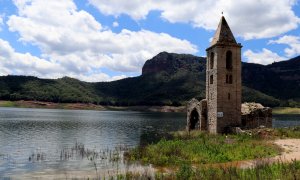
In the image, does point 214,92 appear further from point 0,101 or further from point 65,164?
point 0,101

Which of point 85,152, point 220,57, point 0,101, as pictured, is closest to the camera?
point 85,152

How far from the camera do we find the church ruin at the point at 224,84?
48.7m

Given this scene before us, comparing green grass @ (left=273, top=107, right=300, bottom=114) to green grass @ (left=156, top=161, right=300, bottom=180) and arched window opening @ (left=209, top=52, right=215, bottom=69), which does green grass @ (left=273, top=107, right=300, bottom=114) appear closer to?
arched window opening @ (left=209, top=52, right=215, bottom=69)

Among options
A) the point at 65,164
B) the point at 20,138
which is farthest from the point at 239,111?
the point at 20,138

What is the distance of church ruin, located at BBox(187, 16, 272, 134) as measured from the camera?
4866 centimetres

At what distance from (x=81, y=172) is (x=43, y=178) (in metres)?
3.07

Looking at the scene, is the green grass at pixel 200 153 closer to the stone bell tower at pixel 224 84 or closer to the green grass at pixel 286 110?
the stone bell tower at pixel 224 84

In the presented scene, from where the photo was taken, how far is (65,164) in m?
32.0

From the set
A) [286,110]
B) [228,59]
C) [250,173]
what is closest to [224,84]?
[228,59]

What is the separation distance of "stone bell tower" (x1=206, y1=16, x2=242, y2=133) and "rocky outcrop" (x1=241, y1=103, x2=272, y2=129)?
1.83 m

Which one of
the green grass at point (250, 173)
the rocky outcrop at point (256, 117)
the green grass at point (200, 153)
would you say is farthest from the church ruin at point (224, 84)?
the green grass at point (250, 173)

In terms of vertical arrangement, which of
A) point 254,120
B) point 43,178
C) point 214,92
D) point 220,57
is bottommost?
point 43,178

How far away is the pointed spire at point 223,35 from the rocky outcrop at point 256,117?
943cm

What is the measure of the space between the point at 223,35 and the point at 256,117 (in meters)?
11.6
